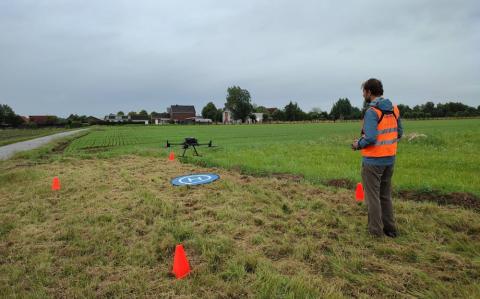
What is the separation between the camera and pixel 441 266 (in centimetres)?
353

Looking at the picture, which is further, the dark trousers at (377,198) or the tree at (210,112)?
the tree at (210,112)

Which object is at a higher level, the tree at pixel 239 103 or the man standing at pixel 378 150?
the tree at pixel 239 103

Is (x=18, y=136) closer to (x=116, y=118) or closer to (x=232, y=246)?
(x=232, y=246)

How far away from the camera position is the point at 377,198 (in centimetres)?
439

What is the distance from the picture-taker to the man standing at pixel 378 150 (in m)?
4.20

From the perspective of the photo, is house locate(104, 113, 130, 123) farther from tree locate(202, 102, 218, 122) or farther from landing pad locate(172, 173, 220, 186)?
landing pad locate(172, 173, 220, 186)

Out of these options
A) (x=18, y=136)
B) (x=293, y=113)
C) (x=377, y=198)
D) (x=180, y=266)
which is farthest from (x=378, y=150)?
(x=293, y=113)

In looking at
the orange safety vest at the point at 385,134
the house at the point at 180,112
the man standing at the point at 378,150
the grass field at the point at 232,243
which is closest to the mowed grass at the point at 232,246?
Answer: the grass field at the point at 232,243

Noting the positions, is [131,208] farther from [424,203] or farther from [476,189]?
[476,189]

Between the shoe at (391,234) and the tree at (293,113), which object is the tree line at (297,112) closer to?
the tree at (293,113)

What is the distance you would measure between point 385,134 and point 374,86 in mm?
705

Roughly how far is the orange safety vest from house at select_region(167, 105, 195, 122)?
428 feet

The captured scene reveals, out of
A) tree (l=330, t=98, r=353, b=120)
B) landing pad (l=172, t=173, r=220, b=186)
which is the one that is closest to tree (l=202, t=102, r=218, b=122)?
tree (l=330, t=98, r=353, b=120)

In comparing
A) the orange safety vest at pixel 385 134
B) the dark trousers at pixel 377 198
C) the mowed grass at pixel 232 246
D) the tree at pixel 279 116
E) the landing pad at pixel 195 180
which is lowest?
the mowed grass at pixel 232 246
